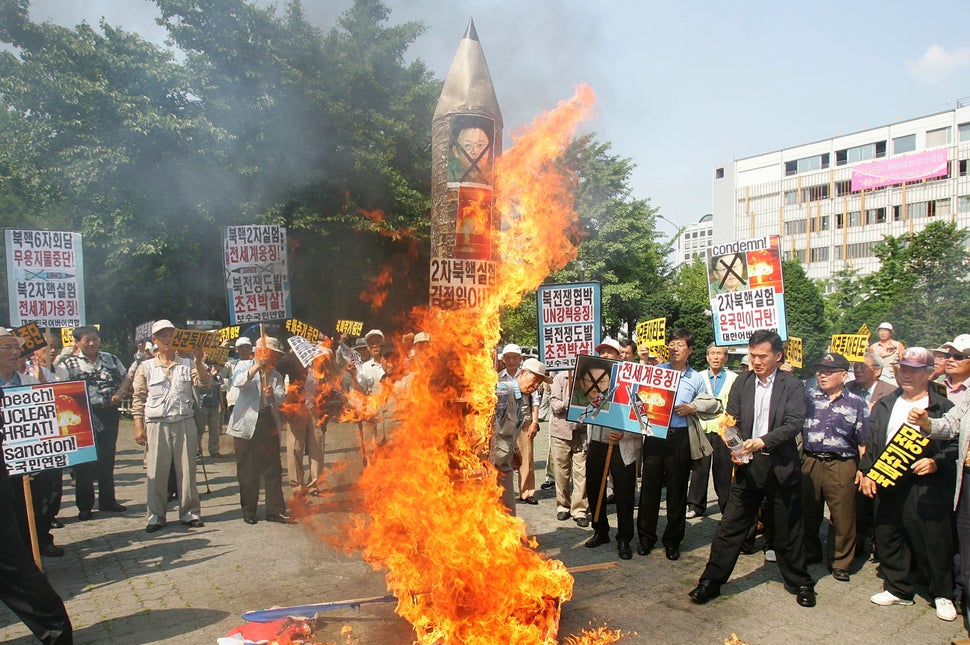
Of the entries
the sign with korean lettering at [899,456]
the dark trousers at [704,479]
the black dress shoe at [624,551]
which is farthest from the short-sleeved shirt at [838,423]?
the black dress shoe at [624,551]

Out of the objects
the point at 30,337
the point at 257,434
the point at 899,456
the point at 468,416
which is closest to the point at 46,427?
the point at 30,337

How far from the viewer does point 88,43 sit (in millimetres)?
13867

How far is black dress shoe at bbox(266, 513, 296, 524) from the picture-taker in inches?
324

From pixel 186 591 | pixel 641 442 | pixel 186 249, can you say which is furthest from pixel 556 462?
pixel 186 249

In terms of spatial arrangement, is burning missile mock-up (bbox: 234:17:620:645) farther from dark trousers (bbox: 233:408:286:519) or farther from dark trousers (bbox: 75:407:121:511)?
dark trousers (bbox: 75:407:121:511)

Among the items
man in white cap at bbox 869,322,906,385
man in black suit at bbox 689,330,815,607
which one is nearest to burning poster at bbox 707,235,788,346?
man in white cap at bbox 869,322,906,385

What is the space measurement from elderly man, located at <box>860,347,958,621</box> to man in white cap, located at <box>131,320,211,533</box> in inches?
285

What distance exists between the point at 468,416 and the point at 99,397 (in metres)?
5.47

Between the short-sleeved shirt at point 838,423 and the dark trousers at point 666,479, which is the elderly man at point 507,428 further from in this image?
the short-sleeved shirt at point 838,423

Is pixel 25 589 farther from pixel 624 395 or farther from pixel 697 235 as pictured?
pixel 697 235

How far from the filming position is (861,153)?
63.9 m

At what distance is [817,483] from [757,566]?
1049 millimetres

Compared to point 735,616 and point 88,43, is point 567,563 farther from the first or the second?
point 88,43

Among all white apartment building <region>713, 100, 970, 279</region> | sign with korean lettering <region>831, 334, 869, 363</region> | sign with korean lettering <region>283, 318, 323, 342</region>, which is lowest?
sign with korean lettering <region>831, 334, 869, 363</region>
